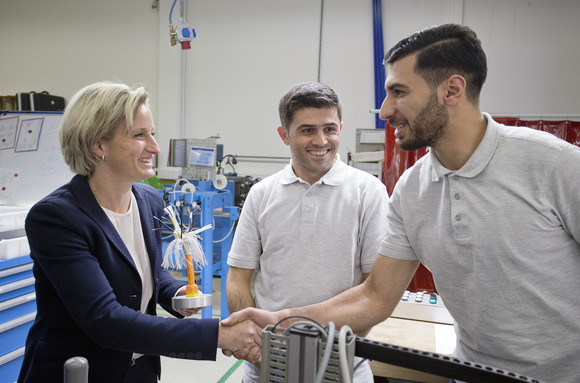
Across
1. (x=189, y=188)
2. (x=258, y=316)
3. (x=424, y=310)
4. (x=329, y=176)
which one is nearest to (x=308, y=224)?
(x=329, y=176)

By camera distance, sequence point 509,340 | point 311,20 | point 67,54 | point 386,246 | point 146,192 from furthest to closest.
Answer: point 67,54, point 311,20, point 146,192, point 386,246, point 509,340

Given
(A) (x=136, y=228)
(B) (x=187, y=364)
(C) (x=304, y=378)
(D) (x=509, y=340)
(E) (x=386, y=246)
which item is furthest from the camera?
(B) (x=187, y=364)

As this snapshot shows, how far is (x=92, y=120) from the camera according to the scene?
3.95 ft

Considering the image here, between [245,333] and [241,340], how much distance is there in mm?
21

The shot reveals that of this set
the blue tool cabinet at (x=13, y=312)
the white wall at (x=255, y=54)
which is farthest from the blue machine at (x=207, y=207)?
the white wall at (x=255, y=54)

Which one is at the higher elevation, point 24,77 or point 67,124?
point 24,77

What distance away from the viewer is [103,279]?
1.08m

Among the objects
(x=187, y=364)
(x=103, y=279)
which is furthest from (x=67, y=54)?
(x=103, y=279)

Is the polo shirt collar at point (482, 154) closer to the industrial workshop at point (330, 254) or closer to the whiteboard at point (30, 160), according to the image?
the industrial workshop at point (330, 254)

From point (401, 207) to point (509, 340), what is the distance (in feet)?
1.33

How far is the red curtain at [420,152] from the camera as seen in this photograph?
9.70 ft

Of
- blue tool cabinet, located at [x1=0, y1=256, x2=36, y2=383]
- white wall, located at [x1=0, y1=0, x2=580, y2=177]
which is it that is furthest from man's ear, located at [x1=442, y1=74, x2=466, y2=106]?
white wall, located at [x1=0, y1=0, x2=580, y2=177]

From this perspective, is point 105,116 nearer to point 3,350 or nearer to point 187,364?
point 3,350

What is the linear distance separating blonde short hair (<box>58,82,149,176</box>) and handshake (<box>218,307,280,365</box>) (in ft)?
2.02
